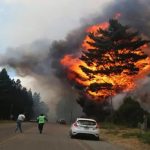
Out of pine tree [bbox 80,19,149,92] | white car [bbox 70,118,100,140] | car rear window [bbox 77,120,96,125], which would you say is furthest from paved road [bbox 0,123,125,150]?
pine tree [bbox 80,19,149,92]

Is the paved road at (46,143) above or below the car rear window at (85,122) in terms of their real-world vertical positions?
below

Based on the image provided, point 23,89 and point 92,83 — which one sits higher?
point 23,89

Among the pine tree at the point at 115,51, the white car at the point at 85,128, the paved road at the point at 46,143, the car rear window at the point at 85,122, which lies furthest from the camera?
the pine tree at the point at 115,51

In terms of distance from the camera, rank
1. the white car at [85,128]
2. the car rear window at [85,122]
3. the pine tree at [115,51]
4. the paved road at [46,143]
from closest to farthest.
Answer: the paved road at [46,143] → the white car at [85,128] → the car rear window at [85,122] → the pine tree at [115,51]

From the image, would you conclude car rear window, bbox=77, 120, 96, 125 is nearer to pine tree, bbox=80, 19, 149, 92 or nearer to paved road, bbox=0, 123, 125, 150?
paved road, bbox=0, 123, 125, 150

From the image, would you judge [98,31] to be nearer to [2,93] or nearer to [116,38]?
[116,38]

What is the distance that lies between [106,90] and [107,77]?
2.21m

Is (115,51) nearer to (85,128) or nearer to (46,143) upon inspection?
(85,128)

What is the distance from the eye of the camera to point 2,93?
11906cm

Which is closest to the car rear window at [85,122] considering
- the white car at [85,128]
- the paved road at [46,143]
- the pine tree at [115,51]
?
the white car at [85,128]

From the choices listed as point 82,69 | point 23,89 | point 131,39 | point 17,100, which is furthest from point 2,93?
point 131,39

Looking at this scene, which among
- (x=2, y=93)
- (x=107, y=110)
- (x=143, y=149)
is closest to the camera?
(x=143, y=149)

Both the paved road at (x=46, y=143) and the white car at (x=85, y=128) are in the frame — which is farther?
the white car at (x=85, y=128)

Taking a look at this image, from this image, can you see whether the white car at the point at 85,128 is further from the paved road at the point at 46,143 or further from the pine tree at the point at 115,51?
the pine tree at the point at 115,51
